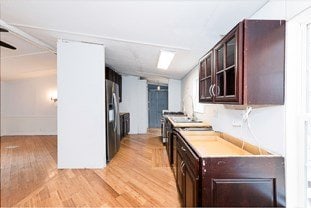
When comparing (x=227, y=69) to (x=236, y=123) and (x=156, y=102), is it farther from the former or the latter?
(x=156, y=102)

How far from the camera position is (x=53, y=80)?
28.4 feet

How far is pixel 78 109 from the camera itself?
417 centimetres

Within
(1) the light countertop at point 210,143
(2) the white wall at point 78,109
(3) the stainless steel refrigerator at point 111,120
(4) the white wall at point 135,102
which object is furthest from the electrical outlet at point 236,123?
(4) the white wall at point 135,102

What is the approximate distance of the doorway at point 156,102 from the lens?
10.3 meters

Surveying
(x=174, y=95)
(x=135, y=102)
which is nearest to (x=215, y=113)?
(x=174, y=95)

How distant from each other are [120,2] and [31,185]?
3.00 metres

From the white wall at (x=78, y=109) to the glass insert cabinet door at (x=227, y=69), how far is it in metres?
2.71

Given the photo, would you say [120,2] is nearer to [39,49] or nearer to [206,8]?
[206,8]

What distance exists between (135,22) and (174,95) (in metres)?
5.84

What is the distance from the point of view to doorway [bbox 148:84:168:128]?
33.9ft

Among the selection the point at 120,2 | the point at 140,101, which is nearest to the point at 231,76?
the point at 120,2

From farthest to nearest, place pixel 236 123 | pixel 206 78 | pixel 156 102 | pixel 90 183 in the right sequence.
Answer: pixel 156 102
pixel 90 183
pixel 206 78
pixel 236 123

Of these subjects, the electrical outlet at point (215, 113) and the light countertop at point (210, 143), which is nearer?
the light countertop at point (210, 143)

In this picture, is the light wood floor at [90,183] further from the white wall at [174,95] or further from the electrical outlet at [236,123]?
the white wall at [174,95]
